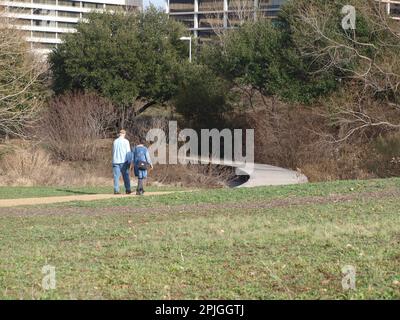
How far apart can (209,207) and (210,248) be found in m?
5.85

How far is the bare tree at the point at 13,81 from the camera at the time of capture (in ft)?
108

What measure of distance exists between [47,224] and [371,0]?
2919 cm

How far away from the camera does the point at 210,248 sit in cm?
1042

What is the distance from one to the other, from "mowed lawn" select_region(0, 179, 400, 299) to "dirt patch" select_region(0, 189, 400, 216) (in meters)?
0.03

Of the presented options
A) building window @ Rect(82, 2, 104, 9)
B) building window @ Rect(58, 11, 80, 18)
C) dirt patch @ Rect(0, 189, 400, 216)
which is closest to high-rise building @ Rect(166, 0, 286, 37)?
building window @ Rect(82, 2, 104, 9)

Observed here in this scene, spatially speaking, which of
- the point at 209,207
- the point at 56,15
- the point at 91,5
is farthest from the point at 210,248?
the point at 91,5

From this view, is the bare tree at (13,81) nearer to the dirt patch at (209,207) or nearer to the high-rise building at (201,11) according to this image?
the dirt patch at (209,207)

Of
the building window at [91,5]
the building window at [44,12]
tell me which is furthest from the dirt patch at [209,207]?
the building window at [91,5]

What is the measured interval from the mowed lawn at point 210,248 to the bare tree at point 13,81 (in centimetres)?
1692

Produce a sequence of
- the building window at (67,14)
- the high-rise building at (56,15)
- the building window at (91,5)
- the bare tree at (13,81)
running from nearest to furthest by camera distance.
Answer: the bare tree at (13,81)
the high-rise building at (56,15)
the building window at (67,14)
the building window at (91,5)

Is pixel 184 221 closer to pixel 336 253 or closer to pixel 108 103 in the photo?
pixel 336 253

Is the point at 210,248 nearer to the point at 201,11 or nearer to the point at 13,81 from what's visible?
the point at 13,81
